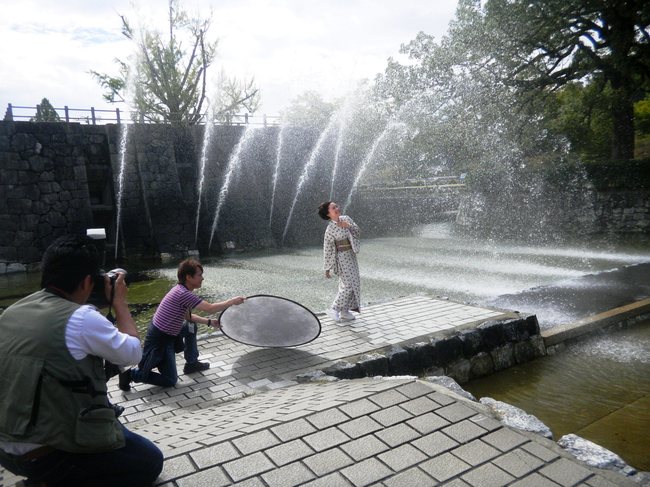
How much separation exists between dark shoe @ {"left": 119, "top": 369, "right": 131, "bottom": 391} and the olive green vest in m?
2.09

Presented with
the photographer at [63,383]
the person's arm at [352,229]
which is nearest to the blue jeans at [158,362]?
the photographer at [63,383]

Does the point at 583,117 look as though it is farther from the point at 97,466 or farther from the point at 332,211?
the point at 97,466

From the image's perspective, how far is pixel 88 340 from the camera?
238cm

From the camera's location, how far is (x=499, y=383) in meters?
5.75

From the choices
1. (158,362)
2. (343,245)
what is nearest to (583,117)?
(343,245)

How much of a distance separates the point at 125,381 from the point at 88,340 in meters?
2.40

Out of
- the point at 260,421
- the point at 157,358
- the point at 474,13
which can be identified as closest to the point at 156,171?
the point at 474,13

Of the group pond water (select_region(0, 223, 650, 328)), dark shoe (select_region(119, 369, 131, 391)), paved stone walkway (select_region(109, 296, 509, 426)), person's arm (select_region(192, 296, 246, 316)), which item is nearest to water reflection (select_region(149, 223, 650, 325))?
pond water (select_region(0, 223, 650, 328))

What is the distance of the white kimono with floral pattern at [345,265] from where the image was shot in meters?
6.84

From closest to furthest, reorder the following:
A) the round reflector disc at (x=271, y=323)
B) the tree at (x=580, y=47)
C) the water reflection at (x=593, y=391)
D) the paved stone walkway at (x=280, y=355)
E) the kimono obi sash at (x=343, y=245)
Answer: the water reflection at (x=593, y=391) → the paved stone walkway at (x=280, y=355) → the round reflector disc at (x=271, y=323) → the kimono obi sash at (x=343, y=245) → the tree at (x=580, y=47)

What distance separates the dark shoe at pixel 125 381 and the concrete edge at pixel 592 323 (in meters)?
5.27

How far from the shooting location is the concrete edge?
6.58m

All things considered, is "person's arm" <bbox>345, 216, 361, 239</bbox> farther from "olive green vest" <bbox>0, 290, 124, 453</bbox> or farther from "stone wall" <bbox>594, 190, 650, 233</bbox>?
"stone wall" <bbox>594, 190, 650, 233</bbox>

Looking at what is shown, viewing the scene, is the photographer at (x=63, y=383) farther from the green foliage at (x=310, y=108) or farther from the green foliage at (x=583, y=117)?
the green foliage at (x=310, y=108)
